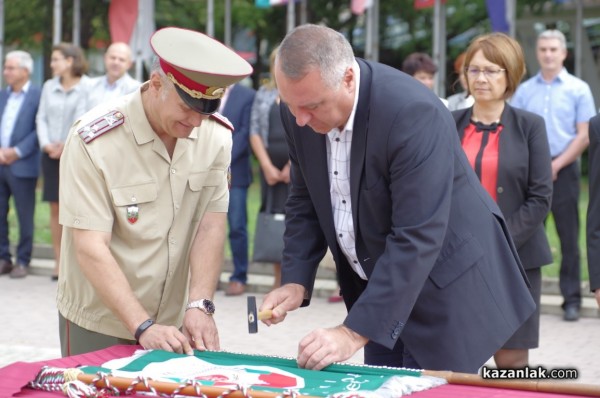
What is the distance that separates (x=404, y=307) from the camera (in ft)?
11.2

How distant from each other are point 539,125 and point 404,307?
285 cm

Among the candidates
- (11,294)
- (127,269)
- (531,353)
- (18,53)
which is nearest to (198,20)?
(18,53)

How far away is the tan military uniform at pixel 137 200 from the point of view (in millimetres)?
3805

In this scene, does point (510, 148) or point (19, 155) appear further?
point (19, 155)

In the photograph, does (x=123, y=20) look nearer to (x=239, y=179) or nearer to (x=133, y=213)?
(x=239, y=179)

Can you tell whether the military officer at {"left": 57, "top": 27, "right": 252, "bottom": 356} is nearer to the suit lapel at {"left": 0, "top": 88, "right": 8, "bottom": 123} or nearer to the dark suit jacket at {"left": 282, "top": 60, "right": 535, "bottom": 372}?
the dark suit jacket at {"left": 282, "top": 60, "right": 535, "bottom": 372}

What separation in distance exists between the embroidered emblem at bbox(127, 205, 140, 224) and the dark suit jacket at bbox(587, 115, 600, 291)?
2.04 m

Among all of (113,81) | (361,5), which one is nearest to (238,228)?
(113,81)

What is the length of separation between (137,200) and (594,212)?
Result: 6.82 feet

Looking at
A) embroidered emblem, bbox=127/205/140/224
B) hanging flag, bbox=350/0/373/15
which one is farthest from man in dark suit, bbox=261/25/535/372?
hanging flag, bbox=350/0/373/15

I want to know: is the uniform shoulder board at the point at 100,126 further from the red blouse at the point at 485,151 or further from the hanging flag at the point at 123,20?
the hanging flag at the point at 123,20

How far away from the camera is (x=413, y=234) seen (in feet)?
11.1

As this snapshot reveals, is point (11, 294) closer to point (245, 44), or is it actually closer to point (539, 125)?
point (539, 125)

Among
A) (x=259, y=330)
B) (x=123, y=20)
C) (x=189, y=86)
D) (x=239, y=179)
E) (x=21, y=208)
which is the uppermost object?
(x=123, y=20)
